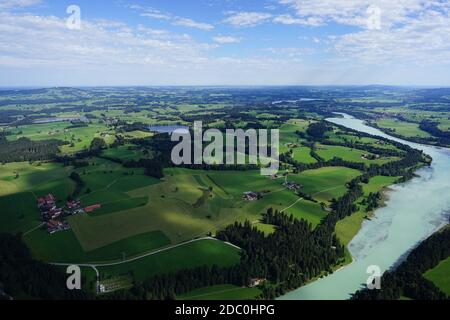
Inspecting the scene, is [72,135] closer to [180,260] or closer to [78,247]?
[78,247]

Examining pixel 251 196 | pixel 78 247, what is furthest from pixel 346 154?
pixel 78 247

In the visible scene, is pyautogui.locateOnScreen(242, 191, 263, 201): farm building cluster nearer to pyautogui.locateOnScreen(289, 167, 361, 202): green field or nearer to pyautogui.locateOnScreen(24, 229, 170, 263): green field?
pyautogui.locateOnScreen(289, 167, 361, 202): green field

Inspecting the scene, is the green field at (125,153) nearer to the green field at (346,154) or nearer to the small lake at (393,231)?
the green field at (346,154)

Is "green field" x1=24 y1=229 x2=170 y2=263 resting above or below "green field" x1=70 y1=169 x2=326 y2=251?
below

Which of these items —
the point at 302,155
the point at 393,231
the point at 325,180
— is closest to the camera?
the point at 393,231

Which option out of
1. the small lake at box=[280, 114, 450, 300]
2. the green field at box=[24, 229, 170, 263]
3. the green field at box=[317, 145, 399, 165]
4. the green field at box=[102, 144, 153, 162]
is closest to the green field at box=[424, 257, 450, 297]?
the small lake at box=[280, 114, 450, 300]
